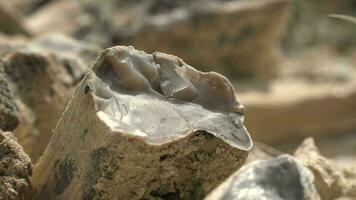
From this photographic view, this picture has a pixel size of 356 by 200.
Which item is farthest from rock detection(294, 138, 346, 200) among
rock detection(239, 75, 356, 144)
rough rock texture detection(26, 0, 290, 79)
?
rough rock texture detection(26, 0, 290, 79)

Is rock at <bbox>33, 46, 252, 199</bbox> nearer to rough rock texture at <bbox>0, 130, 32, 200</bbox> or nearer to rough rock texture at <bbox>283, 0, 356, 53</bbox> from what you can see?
rough rock texture at <bbox>0, 130, 32, 200</bbox>

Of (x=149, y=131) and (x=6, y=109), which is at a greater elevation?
(x=149, y=131)

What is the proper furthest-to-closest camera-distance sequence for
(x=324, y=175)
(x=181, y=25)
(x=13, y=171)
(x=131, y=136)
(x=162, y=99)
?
(x=181, y=25) → (x=324, y=175) → (x=13, y=171) → (x=162, y=99) → (x=131, y=136)

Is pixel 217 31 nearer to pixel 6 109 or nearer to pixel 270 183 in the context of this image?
Answer: pixel 6 109

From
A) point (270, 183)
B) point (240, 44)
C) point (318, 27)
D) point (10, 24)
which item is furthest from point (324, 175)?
point (318, 27)

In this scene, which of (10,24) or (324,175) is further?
(10,24)

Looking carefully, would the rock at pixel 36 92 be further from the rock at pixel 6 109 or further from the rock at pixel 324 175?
the rock at pixel 324 175

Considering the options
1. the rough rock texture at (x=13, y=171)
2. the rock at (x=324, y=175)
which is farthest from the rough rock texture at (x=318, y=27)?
the rough rock texture at (x=13, y=171)
